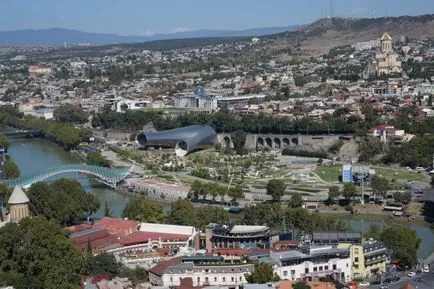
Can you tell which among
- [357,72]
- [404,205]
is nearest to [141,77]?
[357,72]

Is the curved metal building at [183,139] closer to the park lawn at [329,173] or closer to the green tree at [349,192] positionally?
the park lawn at [329,173]

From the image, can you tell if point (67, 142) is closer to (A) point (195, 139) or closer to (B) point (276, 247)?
(A) point (195, 139)

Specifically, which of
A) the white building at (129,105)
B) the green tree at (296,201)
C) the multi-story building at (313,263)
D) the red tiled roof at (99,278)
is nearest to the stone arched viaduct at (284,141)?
the green tree at (296,201)

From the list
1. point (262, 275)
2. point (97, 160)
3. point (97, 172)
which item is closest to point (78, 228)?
point (262, 275)

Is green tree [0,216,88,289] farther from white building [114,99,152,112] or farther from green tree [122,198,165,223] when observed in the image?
white building [114,99,152,112]

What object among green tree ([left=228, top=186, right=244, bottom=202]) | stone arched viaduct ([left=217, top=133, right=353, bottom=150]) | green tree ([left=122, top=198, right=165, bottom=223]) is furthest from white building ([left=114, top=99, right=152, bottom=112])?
green tree ([left=122, top=198, right=165, bottom=223])

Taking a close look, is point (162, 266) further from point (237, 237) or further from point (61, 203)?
point (61, 203)
